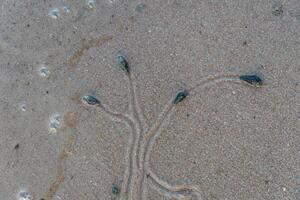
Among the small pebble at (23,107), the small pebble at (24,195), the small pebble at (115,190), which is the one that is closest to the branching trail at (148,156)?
the small pebble at (115,190)

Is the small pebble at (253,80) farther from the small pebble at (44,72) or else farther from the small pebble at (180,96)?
the small pebble at (44,72)

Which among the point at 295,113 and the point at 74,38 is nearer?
the point at 295,113

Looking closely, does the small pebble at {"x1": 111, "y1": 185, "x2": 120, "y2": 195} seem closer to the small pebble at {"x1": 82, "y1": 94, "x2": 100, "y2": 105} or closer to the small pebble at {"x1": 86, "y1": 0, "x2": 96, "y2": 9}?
the small pebble at {"x1": 82, "y1": 94, "x2": 100, "y2": 105}

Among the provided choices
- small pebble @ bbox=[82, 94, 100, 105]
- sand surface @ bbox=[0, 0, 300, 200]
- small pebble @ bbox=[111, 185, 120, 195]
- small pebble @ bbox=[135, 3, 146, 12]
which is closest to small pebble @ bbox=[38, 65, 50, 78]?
sand surface @ bbox=[0, 0, 300, 200]

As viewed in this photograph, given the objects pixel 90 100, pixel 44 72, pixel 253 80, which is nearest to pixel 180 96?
pixel 253 80

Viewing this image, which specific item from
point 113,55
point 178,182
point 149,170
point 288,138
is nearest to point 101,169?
point 149,170

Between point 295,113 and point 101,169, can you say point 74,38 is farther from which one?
point 295,113

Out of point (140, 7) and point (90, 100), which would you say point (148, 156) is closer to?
point (90, 100)
